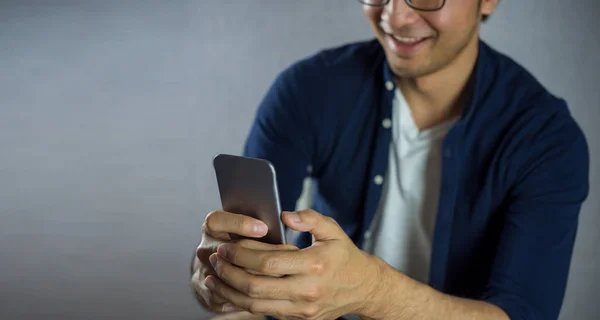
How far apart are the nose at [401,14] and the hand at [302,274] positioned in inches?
20.4

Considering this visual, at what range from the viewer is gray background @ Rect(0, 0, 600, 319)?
180cm

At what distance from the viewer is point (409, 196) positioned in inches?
53.9

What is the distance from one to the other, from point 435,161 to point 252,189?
1.82ft

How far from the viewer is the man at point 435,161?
3.90 feet

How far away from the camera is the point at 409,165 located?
1.37m

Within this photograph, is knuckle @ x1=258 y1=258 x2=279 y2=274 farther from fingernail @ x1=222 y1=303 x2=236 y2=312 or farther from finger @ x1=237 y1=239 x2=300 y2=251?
fingernail @ x1=222 y1=303 x2=236 y2=312

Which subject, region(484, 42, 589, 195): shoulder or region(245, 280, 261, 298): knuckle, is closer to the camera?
region(245, 280, 261, 298): knuckle

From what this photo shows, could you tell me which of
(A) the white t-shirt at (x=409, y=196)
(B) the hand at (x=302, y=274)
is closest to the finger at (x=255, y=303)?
(B) the hand at (x=302, y=274)

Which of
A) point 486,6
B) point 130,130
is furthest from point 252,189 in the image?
point 130,130

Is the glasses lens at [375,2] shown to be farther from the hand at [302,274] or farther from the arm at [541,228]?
the hand at [302,274]

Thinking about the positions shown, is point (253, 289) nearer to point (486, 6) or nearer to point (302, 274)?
point (302, 274)

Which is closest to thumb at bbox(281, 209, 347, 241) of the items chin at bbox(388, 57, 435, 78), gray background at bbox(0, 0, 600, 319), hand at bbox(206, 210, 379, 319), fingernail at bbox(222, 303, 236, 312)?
hand at bbox(206, 210, 379, 319)

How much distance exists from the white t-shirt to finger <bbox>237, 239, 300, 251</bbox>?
1.66ft

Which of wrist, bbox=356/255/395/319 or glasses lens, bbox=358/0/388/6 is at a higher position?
glasses lens, bbox=358/0/388/6
